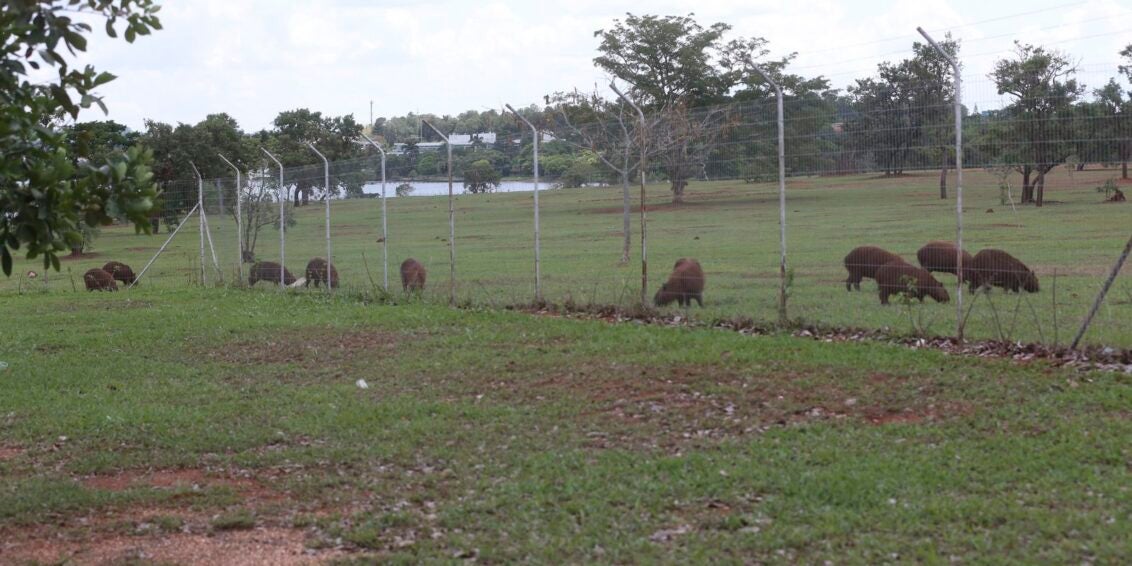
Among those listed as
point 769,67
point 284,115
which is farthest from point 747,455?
point 284,115

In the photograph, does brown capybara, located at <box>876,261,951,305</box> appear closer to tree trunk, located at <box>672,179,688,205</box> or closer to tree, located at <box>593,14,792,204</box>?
tree trunk, located at <box>672,179,688,205</box>

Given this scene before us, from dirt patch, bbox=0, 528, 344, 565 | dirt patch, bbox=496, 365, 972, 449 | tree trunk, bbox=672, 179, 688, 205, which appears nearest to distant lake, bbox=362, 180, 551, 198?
tree trunk, bbox=672, 179, 688, 205

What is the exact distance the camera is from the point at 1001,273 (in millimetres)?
14258

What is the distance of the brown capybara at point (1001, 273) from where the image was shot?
546 inches

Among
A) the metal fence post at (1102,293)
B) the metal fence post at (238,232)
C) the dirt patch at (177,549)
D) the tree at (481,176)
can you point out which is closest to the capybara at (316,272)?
the metal fence post at (238,232)

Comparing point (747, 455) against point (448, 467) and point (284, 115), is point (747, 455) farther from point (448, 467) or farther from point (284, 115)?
point (284, 115)

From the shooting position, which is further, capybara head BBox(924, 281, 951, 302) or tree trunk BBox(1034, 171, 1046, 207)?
capybara head BBox(924, 281, 951, 302)

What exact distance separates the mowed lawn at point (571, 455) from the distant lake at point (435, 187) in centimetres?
541

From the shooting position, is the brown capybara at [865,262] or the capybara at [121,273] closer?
the brown capybara at [865,262]

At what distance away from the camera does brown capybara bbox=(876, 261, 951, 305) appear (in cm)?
1370

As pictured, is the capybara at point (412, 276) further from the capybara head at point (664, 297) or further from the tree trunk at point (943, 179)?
the tree trunk at point (943, 179)

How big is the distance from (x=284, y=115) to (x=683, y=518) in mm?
59042

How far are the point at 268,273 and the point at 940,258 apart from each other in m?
13.1

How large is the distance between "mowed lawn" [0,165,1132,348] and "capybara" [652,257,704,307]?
0.39 meters
